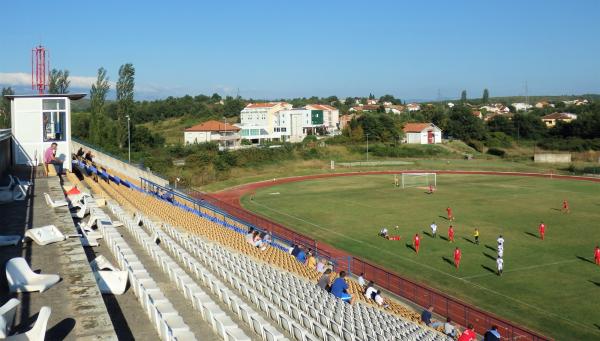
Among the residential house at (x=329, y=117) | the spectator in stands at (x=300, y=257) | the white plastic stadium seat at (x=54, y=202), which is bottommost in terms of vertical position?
the spectator in stands at (x=300, y=257)

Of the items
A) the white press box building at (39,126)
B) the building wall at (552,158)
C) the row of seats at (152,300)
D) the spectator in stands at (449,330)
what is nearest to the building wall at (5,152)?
the white press box building at (39,126)

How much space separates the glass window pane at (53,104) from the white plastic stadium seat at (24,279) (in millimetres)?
15144

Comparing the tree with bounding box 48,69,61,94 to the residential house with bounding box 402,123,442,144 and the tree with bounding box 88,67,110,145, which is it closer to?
the tree with bounding box 88,67,110,145

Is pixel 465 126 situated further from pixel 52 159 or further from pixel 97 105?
pixel 52 159

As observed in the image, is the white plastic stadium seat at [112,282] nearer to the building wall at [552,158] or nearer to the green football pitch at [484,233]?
the green football pitch at [484,233]

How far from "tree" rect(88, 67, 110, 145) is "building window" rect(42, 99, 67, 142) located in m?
35.6

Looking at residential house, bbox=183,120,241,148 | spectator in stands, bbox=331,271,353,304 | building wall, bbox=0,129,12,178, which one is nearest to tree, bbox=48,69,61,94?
residential house, bbox=183,120,241,148

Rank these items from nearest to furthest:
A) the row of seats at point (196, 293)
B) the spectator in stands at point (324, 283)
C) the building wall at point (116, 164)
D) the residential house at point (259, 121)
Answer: the row of seats at point (196, 293) < the spectator in stands at point (324, 283) < the building wall at point (116, 164) < the residential house at point (259, 121)

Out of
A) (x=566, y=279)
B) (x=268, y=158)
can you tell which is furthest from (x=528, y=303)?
(x=268, y=158)

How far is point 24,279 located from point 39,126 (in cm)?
1614

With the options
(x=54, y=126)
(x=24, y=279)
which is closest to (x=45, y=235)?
(x=24, y=279)

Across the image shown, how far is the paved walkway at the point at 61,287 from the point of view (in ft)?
27.5

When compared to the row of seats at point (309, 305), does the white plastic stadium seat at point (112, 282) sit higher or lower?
higher

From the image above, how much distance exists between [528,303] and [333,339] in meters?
13.5
